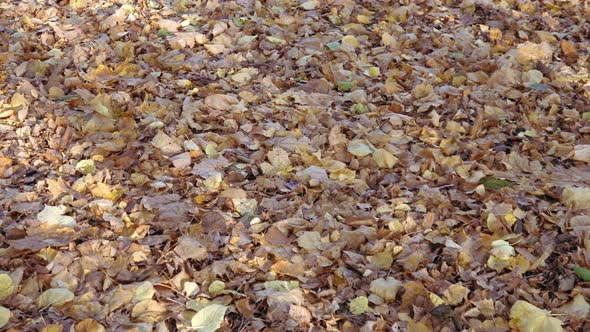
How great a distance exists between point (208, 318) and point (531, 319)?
1.02 metres

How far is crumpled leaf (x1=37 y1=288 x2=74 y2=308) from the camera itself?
6.70 feet

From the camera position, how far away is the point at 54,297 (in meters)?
2.05

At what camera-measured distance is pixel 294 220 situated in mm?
2438

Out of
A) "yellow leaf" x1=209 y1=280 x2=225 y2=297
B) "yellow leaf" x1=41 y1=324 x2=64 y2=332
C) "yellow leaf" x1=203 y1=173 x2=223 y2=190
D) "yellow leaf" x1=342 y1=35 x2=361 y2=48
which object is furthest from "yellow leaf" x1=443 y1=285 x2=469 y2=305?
"yellow leaf" x1=342 y1=35 x2=361 y2=48

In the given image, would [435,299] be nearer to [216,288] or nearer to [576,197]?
[216,288]

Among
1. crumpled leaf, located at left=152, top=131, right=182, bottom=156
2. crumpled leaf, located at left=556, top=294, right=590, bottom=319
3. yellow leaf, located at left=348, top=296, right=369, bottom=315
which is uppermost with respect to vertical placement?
crumpled leaf, located at left=152, top=131, right=182, bottom=156

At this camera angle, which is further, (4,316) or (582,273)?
(582,273)

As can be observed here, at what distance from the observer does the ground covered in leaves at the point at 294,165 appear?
2.12m

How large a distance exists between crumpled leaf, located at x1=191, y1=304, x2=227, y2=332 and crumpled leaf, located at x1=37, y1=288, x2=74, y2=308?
41 cm

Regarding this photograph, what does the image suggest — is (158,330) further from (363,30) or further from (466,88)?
(363,30)

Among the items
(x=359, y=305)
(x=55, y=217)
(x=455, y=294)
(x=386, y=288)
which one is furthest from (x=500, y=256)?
(x=55, y=217)

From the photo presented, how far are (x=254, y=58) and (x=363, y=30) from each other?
28.4 inches

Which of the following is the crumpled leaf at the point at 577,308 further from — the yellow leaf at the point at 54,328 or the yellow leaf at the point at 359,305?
the yellow leaf at the point at 54,328

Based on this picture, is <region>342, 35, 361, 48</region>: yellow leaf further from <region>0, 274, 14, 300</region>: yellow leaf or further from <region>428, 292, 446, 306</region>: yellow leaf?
<region>0, 274, 14, 300</region>: yellow leaf
